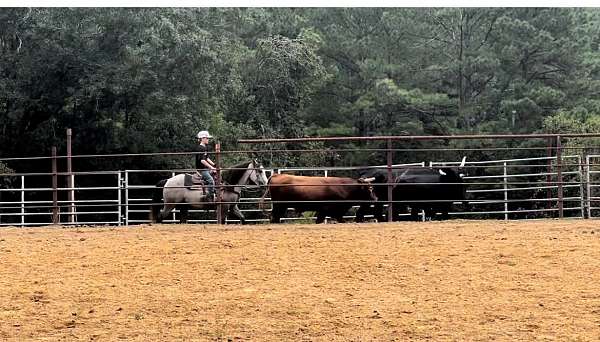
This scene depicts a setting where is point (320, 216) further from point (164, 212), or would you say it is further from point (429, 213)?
point (429, 213)

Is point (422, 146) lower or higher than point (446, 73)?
lower

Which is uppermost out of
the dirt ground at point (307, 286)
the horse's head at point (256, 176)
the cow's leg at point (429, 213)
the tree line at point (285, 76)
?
the tree line at point (285, 76)

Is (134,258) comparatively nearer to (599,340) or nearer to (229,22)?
(599,340)

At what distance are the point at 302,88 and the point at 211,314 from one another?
2549 cm

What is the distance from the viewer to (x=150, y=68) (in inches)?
1104

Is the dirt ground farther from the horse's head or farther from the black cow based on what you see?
the black cow

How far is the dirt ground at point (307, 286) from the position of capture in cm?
740

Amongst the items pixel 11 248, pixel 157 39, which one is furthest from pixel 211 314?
pixel 157 39

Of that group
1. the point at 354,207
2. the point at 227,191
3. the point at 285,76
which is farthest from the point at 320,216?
the point at 285,76

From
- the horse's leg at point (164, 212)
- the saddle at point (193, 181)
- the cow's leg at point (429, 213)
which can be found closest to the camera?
the saddle at point (193, 181)

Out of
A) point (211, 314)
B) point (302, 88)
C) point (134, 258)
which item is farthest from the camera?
point (302, 88)

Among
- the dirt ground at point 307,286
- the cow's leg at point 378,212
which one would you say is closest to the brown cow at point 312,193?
the cow's leg at point 378,212

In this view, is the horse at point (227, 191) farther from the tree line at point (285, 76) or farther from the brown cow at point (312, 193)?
the tree line at point (285, 76)

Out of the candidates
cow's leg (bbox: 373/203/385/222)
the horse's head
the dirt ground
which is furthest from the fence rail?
the dirt ground
